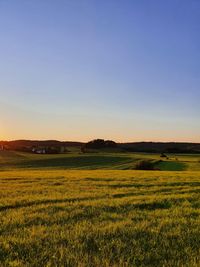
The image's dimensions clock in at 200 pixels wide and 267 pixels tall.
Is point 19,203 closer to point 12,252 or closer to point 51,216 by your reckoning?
point 51,216

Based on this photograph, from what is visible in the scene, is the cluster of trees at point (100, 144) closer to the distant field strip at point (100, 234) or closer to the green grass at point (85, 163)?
the green grass at point (85, 163)

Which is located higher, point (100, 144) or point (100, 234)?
point (100, 144)

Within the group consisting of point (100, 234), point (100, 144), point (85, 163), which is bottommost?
point (85, 163)

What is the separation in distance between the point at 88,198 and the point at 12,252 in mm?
9776

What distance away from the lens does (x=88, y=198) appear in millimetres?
18641

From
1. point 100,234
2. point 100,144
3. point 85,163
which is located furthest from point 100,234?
point 100,144

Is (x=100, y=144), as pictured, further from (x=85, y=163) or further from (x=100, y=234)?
(x=100, y=234)

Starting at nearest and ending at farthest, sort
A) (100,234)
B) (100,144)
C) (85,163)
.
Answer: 1. (100,234)
2. (85,163)
3. (100,144)

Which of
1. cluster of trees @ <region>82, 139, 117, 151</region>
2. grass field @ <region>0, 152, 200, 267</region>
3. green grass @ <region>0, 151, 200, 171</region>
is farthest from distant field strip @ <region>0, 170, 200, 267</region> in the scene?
cluster of trees @ <region>82, 139, 117, 151</region>

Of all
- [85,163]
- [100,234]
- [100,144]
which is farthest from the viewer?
[100,144]

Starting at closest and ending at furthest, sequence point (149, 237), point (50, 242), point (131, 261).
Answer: point (131, 261) < point (50, 242) < point (149, 237)

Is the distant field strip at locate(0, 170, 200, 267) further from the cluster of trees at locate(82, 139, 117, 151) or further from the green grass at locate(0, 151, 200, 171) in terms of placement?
the cluster of trees at locate(82, 139, 117, 151)

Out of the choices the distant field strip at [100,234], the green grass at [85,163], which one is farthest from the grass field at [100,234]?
the green grass at [85,163]

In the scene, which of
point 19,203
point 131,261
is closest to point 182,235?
point 131,261
